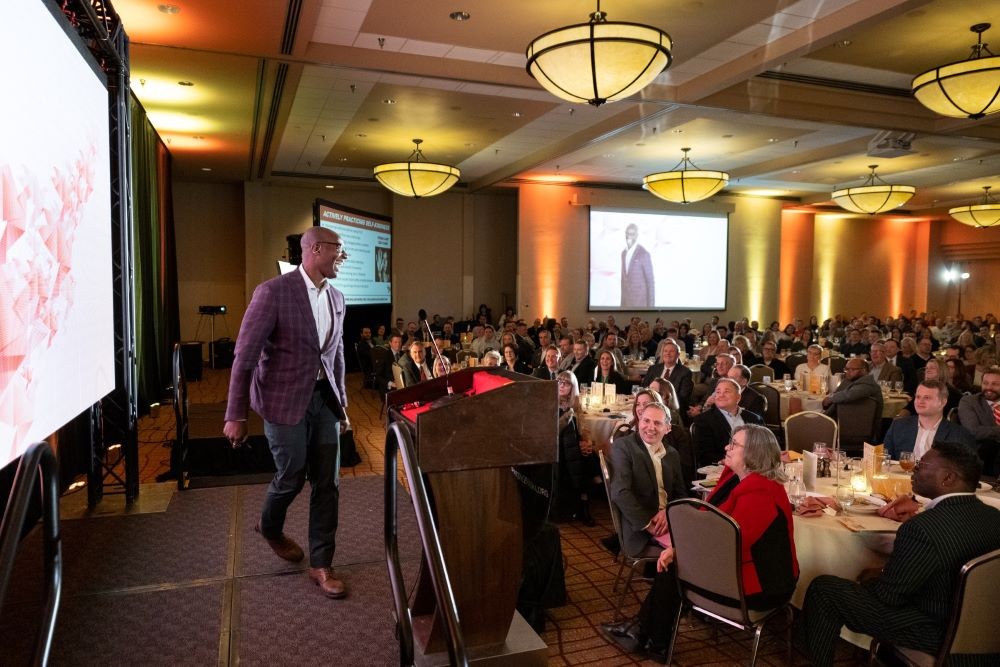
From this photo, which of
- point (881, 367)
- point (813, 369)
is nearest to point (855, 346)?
point (881, 367)

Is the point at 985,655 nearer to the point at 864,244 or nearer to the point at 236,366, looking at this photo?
the point at 236,366

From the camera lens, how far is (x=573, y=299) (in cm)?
1712

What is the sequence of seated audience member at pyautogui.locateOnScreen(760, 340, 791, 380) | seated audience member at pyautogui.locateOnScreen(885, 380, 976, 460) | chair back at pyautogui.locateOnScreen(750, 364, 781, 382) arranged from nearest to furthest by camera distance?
1. seated audience member at pyautogui.locateOnScreen(885, 380, 976, 460)
2. chair back at pyautogui.locateOnScreen(750, 364, 781, 382)
3. seated audience member at pyautogui.locateOnScreen(760, 340, 791, 380)

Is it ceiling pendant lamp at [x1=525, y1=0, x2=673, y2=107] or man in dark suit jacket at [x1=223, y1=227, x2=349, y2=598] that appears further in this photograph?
ceiling pendant lamp at [x1=525, y1=0, x2=673, y2=107]

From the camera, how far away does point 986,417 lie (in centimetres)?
536

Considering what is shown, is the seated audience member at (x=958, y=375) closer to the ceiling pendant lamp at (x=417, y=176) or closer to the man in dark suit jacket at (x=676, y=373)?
the man in dark suit jacket at (x=676, y=373)

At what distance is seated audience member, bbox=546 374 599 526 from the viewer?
545 centimetres

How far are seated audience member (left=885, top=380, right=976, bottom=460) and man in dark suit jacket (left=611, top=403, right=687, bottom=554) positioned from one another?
1650 mm

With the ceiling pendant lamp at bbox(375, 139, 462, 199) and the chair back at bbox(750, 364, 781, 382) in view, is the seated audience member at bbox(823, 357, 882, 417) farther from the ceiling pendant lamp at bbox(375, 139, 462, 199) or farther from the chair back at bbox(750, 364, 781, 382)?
the ceiling pendant lamp at bbox(375, 139, 462, 199)

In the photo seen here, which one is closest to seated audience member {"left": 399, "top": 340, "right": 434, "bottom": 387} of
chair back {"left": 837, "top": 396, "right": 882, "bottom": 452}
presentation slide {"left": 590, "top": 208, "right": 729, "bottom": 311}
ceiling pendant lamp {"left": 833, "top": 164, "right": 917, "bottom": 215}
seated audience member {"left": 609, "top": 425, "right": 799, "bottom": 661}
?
chair back {"left": 837, "top": 396, "right": 882, "bottom": 452}

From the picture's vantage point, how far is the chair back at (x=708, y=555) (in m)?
3.06

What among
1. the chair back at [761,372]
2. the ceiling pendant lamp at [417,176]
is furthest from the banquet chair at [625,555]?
the ceiling pendant lamp at [417,176]

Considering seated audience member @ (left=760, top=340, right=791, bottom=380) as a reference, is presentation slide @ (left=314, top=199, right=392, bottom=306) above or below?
above

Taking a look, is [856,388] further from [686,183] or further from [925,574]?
[686,183]
